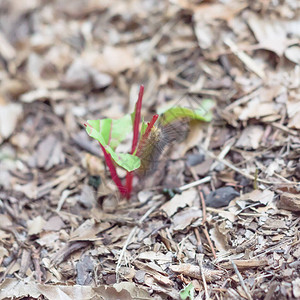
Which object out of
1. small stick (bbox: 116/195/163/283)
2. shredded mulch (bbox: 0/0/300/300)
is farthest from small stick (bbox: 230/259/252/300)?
small stick (bbox: 116/195/163/283)

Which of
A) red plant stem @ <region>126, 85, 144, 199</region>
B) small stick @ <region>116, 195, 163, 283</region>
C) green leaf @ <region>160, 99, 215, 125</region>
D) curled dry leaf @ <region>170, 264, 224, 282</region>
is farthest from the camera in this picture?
green leaf @ <region>160, 99, 215, 125</region>

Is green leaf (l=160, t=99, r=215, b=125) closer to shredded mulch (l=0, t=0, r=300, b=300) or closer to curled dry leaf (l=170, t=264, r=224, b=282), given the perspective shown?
shredded mulch (l=0, t=0, r=300, b=300)

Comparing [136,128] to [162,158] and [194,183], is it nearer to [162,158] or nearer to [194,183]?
[162,158]

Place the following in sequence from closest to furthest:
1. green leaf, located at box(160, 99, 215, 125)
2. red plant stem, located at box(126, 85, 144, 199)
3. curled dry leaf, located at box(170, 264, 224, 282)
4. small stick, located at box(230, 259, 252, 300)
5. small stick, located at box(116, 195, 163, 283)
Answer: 1. small stick, located at box(230, 259, 252, 300)
2. curled dry leaf, located at box(170, 264, 224, 282)
3. small stick, located at box(116, 195, 163, 283)
4. red plant stem, located at box(126, 85, 144, 199)
5. green leaf, located at box(160, 99, 215, 125)

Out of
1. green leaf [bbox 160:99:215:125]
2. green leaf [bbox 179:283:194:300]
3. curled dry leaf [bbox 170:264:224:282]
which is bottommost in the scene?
green leaf [bbox 179:283:194:300]

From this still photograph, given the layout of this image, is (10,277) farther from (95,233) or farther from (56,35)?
(56,35)

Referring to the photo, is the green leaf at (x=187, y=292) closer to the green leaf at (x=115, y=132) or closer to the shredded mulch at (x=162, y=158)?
the shredded mulch at (x=162, y=158)

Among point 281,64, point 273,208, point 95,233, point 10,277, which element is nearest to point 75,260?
point 95,233

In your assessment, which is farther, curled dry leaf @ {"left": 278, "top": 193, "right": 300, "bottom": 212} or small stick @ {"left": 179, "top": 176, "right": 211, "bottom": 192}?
small stick @ {"left": 179, "top": 176, "right": 211, "bottom": 192}
